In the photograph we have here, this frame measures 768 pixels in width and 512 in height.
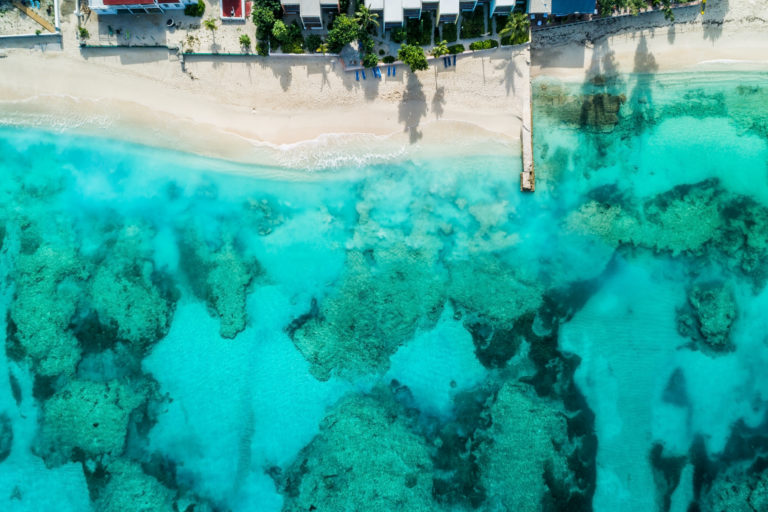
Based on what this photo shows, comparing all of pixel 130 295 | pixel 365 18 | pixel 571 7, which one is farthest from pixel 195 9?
pixel 571 7

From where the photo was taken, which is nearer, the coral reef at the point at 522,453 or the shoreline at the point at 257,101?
the coral reef at the point at 522,453

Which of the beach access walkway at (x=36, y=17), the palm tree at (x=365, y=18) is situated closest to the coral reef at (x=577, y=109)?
the palm tree at (x=365, y=18)

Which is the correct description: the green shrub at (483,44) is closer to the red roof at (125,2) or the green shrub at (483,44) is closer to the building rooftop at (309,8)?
the building rooftop at (309,8)

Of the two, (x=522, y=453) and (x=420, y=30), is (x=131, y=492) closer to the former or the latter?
(x=522, y=453)

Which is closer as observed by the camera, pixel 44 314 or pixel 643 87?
pixel 44 314

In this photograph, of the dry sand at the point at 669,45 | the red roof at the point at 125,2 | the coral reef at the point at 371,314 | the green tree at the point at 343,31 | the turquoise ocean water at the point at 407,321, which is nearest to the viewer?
the red roof at the point at 125,2

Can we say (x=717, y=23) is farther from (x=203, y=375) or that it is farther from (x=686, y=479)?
(x=203, y=375)
